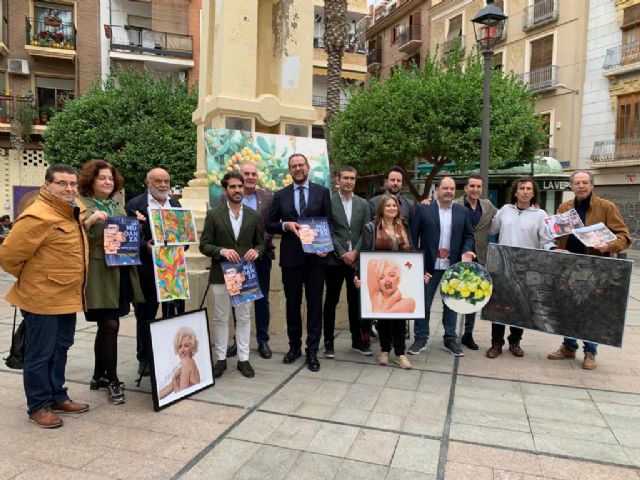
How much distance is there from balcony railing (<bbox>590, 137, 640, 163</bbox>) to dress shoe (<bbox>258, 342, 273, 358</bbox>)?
2107 centimetres

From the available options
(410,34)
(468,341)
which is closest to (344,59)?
(410,34)

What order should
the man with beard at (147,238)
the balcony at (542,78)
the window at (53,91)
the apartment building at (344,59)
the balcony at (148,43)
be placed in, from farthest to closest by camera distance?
the apartment building at (344,59) < the balcony at (542,78) < the balcony at (148,43) < the window at (53,91) < the man with beard at (147,238)

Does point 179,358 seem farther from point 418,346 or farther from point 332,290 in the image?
point 418,346

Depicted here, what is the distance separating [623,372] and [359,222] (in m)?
3.04

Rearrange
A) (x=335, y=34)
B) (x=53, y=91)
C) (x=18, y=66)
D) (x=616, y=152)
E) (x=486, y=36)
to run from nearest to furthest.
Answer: (x=486, y=36) → (x=335, y=34) → (x=616, y=152) → (x=18, y=66) → (x=53, y=91)

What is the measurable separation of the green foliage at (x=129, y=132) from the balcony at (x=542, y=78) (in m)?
16.9

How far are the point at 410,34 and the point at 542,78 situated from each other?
10992 mm

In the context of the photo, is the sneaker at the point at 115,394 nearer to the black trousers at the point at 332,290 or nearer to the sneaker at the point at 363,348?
the black trousers at the point at 332,290

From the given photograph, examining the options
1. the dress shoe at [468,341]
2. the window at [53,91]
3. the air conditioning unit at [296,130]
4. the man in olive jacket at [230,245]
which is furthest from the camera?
the window at [53,91]

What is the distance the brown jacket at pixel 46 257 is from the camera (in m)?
3.13

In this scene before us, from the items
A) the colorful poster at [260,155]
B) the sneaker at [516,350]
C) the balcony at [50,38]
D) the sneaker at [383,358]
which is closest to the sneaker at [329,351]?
the sneaker at [383,358]

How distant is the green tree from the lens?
15211 mm

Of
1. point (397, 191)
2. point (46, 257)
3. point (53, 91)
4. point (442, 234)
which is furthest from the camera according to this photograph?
point (53, 91)

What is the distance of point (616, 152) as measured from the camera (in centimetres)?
2125
